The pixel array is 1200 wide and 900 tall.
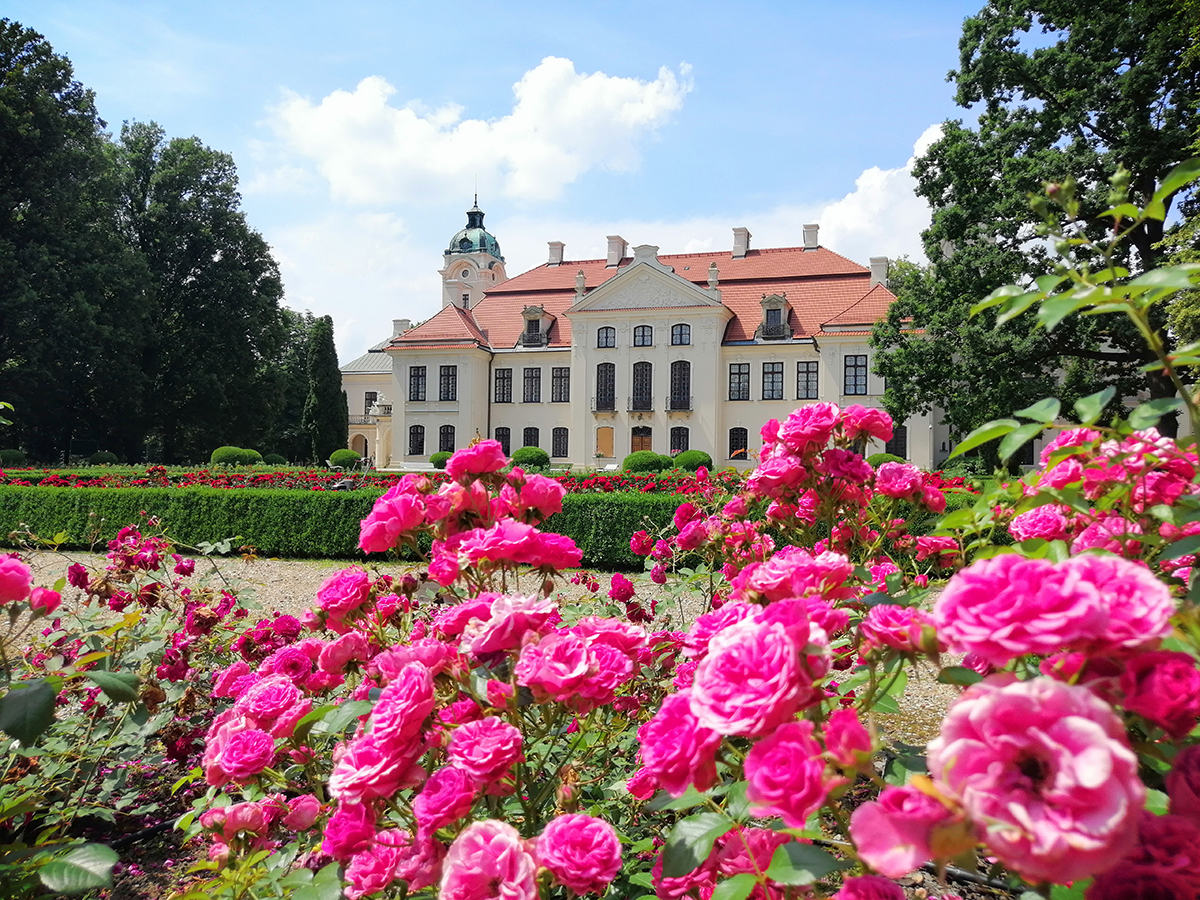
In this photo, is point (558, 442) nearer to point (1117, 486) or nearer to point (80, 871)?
point (80, 871)

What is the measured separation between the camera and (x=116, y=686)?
130 cm

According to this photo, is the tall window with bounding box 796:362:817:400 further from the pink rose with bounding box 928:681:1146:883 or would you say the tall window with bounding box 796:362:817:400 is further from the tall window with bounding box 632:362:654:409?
the pink rose with bounding box 928:681:1146:883

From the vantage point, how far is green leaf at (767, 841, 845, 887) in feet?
2.80

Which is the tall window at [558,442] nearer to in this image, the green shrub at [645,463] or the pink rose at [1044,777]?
the green shrub at [645,463]

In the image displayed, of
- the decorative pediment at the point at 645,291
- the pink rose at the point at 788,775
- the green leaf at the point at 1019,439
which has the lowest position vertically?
the pink rose at the point at 788,775

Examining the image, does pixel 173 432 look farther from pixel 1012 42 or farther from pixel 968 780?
pixel 968 780

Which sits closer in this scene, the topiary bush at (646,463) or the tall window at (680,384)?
the topiary bush at (646,463)

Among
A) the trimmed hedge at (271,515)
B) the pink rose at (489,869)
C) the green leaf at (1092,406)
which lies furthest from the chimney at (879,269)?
the pink rose at (489,869)

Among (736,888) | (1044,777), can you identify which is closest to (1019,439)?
(1044,777)

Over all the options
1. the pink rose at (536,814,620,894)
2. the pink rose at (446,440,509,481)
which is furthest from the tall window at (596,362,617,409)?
the pink rose at (536,814,620,894)

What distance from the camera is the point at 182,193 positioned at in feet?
93.7

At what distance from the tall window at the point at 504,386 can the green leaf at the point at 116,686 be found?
98.3 ft

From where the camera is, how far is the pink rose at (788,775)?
688mm

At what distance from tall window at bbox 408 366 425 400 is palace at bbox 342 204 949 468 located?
60 millimetres
